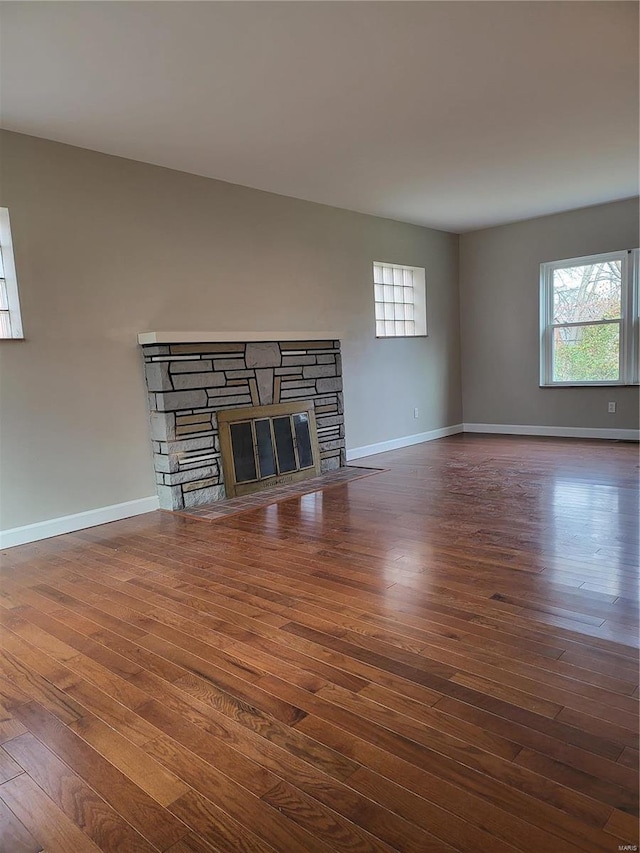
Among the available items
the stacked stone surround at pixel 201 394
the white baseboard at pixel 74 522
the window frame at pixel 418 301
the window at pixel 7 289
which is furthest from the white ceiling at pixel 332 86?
the white baseboard at pixel 74 522

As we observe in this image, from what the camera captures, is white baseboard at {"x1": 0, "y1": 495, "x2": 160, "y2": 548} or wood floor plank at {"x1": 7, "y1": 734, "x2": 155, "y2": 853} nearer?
wood floor plank at {"x1": 7, "y1": 734, "x2": 155, "y2": 853}

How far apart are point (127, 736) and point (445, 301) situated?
6721 millimetres

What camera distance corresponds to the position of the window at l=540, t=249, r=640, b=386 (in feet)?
20.6

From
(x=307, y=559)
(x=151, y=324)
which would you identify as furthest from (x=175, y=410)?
(x=307, y=559)

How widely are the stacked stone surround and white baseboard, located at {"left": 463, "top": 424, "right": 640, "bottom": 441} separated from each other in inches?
135

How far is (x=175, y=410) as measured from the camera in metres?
4.27

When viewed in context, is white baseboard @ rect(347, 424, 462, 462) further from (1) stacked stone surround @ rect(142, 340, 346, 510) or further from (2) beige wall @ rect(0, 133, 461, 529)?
(2) beige wall @ rect(0, 133, 461, 529)

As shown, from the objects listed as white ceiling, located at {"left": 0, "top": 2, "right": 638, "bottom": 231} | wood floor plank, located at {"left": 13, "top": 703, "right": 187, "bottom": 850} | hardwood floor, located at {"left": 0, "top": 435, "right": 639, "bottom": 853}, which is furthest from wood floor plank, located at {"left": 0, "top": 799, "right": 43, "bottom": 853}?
white ceiling, located at {"left": 0, "top": 2, "right": 638, "bottom": 231}

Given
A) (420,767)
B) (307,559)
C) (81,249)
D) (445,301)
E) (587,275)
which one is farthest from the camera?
(445,301)

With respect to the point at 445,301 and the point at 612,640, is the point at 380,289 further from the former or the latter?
the point at 612,640

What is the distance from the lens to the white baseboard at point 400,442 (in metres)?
6.23

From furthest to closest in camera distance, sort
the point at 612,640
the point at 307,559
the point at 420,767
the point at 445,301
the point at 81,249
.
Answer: the point at 445,301
the point at 81,249
the point at 307,559
the point at 612,640
the point at 420,767

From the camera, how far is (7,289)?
11.9ft

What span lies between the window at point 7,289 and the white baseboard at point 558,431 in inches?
232
